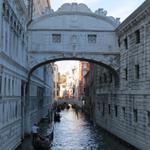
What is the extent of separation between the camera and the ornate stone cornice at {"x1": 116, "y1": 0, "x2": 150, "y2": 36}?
61.9 ft

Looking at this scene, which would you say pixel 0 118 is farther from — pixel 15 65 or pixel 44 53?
pixel 44 53

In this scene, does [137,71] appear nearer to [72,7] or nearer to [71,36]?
[71,36]

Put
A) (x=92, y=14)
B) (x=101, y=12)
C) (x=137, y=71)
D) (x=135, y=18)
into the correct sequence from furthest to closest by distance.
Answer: (x=101, y=12)
(x=92, y=14)
(x=137, y=71)
(x=135, y=18)

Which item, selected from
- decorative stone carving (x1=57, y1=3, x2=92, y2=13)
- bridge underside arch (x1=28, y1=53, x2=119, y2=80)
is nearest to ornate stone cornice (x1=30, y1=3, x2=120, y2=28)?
decorative stone carving (x1=57, y1=3, x2=92, y2=13)

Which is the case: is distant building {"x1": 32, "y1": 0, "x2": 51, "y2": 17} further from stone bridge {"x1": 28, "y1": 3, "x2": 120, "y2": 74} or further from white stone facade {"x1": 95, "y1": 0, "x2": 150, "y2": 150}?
white stone facade {"x1": 95, "y1": 0, "x2": 150, "y2": 150}

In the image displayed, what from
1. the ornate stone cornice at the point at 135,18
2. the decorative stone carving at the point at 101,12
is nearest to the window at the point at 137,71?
the ornate stone cornice at the point at 135,18

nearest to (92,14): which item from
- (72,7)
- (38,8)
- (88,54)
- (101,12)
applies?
(101,12)

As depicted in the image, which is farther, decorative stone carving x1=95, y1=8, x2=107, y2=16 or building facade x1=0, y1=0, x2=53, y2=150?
decorative stone carving x1=95, y1=8, x2=107, y2=16

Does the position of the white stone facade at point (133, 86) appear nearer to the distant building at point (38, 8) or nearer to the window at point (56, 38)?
the window at point (56, 38)

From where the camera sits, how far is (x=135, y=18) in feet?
68.8

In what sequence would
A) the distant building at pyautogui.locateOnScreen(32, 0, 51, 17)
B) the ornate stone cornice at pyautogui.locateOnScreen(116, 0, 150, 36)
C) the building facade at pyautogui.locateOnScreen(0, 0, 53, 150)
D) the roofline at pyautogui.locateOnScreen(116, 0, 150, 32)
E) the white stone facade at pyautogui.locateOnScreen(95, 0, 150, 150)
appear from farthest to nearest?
the distant building at pyautogui.locateOnScreen(32, 0, 51, 17) < the white stone facade at pyautogui.locateOnScreen(95, 0, 150, 150) < the ornate stone cornice at pyautogui.locateOnScreen(116, 0, 150, 36) < the roofline at pyautogui.locateOnScreen(116, 0, 150, 32) < the building facade at pyautogui.locateOnScreen(0, 0, 53, 150)

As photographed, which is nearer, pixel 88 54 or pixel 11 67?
pixel 11 67

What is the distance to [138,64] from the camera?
20891 mm

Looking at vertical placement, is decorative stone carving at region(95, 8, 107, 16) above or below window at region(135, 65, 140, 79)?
above
